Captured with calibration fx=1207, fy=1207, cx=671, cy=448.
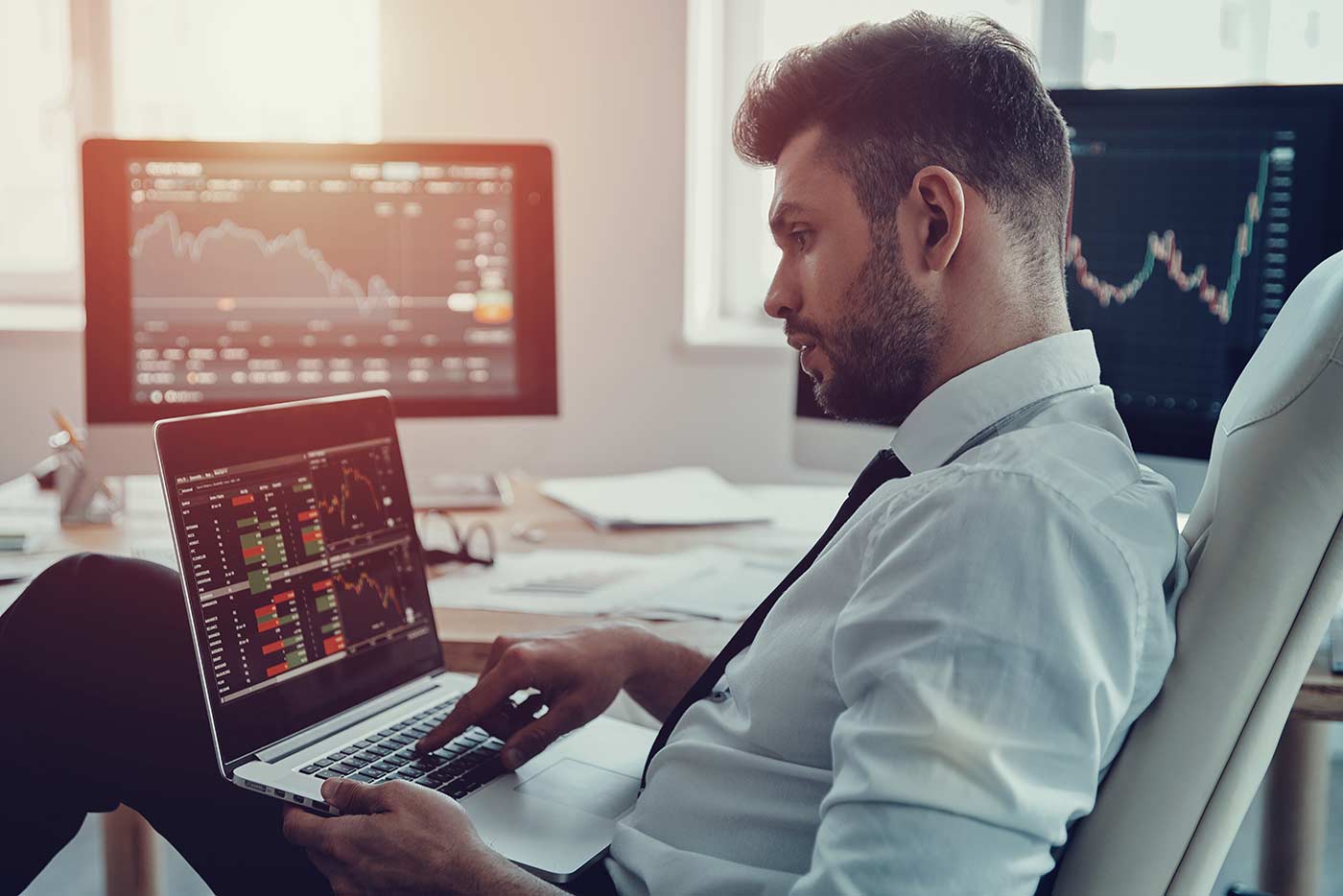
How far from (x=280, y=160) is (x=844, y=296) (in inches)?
40.0

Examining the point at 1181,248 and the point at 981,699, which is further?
the point at 1181,248

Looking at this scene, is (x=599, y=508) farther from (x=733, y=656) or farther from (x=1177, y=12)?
(x=1177, y=12)

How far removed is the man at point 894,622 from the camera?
615 mm

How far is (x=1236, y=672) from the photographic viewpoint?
0.68 m

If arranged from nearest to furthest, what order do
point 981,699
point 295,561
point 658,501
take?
point 981,699 < point 295,561 < point 658,501

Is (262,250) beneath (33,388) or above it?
above

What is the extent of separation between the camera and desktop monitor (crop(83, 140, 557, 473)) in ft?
5.11

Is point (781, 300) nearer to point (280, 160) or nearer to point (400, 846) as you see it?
point (400, 846)

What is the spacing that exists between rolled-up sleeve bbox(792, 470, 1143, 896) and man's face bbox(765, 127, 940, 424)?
188mm

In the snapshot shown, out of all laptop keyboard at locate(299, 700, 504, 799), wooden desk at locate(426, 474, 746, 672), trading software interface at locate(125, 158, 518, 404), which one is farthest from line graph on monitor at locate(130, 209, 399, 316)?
A: laptop keyboard at locate(299, 700, 504, 799)

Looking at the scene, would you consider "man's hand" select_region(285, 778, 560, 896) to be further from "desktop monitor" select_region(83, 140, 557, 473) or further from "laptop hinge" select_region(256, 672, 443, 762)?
"desktop monitor" select_region(83, 140, 557, 473)

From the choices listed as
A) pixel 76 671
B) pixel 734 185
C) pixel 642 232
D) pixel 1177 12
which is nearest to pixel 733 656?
A: pixel 76 671

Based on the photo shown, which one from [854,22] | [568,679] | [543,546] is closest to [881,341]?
[568,679]

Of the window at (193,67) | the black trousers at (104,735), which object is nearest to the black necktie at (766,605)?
the black trousers at (104,735)
